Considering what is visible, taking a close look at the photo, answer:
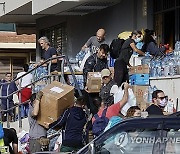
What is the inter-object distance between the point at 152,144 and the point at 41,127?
680 cm

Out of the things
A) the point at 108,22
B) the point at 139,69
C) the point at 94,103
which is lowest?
the point at 94,103

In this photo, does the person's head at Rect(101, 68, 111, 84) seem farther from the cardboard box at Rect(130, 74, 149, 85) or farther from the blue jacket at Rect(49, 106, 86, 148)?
the blue jacket at Rect(49, 106, 86, 148)

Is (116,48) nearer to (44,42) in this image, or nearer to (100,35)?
(100,35)

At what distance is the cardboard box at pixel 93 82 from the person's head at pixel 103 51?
401mm

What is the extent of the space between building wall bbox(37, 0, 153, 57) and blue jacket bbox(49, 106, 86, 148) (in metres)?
6.23

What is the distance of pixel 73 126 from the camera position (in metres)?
11.7

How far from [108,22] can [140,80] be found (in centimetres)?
606

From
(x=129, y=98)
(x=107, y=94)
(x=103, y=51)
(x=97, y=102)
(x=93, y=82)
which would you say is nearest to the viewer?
(x=129, y=98)

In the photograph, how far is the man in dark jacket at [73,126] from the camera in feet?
37.9

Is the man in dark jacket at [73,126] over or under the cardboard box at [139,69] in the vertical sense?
under

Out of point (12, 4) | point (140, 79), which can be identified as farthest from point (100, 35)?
point (12, 4)

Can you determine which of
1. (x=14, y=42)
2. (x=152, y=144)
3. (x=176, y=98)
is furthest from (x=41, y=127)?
(x=14, y=42)

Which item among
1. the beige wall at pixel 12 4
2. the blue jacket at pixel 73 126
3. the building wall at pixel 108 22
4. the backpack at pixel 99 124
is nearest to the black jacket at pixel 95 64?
the building wall at pixel 108 22

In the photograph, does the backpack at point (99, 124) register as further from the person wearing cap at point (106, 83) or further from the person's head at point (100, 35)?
the person's head at point (100, 35)
